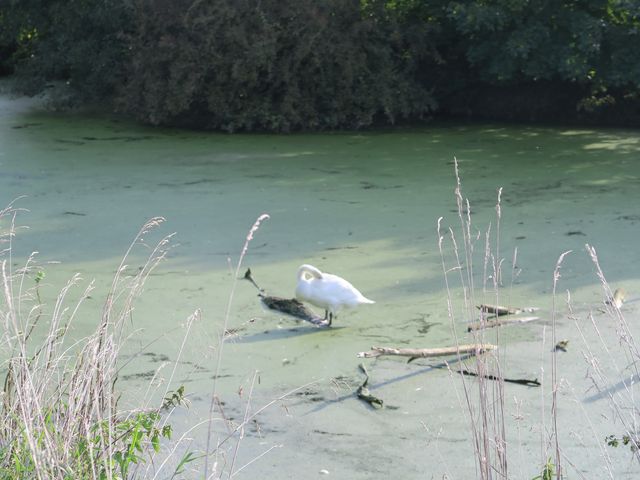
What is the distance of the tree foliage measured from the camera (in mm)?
9242

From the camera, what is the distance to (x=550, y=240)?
5680 millimetres

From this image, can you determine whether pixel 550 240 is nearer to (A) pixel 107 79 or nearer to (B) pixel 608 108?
(B) pixel 608 108

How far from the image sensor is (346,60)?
32.3 ft

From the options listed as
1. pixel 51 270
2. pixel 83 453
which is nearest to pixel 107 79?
pixel 51 270

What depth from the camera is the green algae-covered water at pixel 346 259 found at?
339cm

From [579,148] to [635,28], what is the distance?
1139 millimetres

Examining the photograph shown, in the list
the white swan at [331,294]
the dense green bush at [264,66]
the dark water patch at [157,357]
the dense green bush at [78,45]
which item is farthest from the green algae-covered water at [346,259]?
the dense green bush at [78,45]

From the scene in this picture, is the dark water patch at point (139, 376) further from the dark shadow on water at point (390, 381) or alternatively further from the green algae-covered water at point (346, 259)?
the dark shadow on water at point (390, 381)

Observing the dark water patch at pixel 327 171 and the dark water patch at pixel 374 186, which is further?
the dark water patch at pixel 327 171

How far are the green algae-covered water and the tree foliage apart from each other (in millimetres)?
406

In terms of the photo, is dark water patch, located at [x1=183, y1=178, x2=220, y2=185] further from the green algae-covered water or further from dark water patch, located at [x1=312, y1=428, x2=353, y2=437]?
dark water patch, located at [x1=312, y1=428, x2=353, y2=437]

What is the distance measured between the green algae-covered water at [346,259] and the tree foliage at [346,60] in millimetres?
406

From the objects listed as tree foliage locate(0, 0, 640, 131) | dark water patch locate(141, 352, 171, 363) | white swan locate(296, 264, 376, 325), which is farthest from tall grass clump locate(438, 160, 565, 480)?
tree foliage locate(0, 0, 640, 131)

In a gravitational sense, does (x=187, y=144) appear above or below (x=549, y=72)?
below
